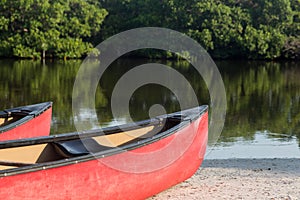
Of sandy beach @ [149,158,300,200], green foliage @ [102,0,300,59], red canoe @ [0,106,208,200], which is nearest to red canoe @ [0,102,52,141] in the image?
red canoe @ [0,106,208,200]

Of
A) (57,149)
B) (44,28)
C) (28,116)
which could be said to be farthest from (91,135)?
(44,28)

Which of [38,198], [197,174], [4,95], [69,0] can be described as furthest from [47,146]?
[69,0]

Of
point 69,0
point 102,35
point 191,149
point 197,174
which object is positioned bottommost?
point 197,174

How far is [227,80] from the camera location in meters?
31.3

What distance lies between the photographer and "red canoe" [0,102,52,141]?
909cm

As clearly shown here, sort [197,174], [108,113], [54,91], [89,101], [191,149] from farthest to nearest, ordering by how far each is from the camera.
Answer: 1. [54,91]
2. [89,101]
3. [108,113]
4. [197,174]
5. [191,149]

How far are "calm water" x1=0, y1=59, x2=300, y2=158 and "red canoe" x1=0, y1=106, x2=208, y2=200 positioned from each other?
3327 mm

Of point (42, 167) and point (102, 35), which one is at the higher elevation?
point (102, 35)

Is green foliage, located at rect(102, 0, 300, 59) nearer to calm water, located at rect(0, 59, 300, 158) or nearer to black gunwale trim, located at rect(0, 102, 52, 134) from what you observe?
calm water, located at rect(0, 59, 300, 158)

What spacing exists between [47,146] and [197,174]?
10.1 feet

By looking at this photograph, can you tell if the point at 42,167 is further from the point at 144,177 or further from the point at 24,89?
the point at 24,89

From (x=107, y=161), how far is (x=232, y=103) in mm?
15274

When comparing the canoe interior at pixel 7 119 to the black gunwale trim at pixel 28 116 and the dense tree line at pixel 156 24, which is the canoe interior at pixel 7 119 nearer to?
the black gunwale trim at pixel 28 116

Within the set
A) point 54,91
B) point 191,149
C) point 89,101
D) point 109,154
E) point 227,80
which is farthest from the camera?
point 227,80
